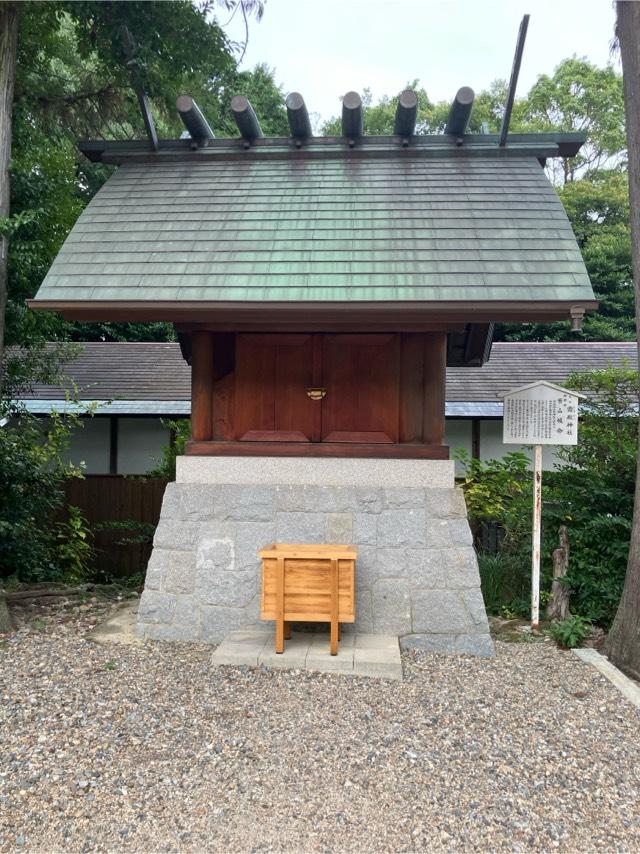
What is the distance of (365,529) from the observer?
458 centimetres

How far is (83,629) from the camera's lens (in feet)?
15.9

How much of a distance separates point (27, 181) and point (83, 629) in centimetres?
436

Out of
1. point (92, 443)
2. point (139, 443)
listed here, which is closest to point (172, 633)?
point (139, 443)

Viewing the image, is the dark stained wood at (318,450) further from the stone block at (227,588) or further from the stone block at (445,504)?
the stone block at (227,588)

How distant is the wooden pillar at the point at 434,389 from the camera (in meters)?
4.75

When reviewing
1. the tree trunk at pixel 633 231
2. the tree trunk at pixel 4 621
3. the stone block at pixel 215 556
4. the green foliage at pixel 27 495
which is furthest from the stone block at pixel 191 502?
the tree trunk at pixel 633 231

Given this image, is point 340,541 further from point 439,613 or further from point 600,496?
point 600,496

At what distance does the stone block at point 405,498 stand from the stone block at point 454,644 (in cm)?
101

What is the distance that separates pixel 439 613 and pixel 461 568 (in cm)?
39

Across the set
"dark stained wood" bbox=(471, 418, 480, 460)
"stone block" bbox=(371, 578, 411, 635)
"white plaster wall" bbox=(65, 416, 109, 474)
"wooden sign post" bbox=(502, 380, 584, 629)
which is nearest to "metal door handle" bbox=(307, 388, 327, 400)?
"stone block" bbox=(371, 578, 411, 635)

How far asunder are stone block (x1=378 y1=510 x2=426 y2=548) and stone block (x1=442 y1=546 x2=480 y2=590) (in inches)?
9.4

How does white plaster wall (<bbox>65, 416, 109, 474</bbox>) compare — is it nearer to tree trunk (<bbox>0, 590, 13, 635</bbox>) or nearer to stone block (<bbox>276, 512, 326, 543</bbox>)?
tree trunk (<bbox>0, 590, 13, 635</bbox>)

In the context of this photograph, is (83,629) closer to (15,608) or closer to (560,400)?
(15,608)

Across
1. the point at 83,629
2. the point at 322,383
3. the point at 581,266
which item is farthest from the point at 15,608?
the point at 581,266
